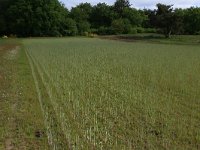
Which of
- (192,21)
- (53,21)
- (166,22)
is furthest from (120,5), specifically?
(166,22)

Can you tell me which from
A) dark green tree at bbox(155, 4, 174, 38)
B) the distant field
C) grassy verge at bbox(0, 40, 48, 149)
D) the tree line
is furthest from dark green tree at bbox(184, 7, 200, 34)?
grassy verge at bbox(0, 40, 48, 149)

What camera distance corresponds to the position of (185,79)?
14609 millimetres

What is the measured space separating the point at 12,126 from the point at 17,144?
1.20 meters

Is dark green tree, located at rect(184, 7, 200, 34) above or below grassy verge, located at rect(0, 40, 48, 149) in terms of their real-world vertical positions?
below

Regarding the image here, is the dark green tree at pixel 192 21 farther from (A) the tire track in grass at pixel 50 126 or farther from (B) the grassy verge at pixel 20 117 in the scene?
(A) the tire track in grass at pixel 50 126

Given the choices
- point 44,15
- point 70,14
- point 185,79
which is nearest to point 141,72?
point 185,79

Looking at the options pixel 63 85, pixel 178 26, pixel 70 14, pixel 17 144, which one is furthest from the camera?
pixel 70 14

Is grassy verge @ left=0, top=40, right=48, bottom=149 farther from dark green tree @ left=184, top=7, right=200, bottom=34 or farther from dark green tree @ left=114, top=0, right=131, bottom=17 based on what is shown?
dark green tree @ left=114, top=0, right=131, bottom=17

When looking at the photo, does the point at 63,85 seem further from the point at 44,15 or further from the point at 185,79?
the point at 44,15

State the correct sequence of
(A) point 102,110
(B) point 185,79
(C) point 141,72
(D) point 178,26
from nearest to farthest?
(A) point 102,110, (B) point 185,79, (C) point 141,72, (D) point 178,26

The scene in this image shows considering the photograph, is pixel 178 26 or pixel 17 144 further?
pixel 178 26

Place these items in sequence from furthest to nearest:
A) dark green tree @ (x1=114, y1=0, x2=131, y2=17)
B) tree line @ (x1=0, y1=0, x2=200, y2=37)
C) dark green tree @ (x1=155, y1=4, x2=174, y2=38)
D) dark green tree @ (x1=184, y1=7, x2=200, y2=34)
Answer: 1. dark green tree @ (x1=114, y1=0, x2=131, y2=17)
2. tree line @ (x1=0, y1=0, x2=200, y2=37)
3. dark green tree @ (x1=184, y1=7, x2=200, y2=34)
4. dark green tree @ (x1=155, y1=4, x2=174, y2=38)

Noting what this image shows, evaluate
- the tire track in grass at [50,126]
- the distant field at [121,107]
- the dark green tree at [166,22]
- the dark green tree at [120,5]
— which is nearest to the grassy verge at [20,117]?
the tire track in grass at [50,126]

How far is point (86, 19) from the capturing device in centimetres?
9044
